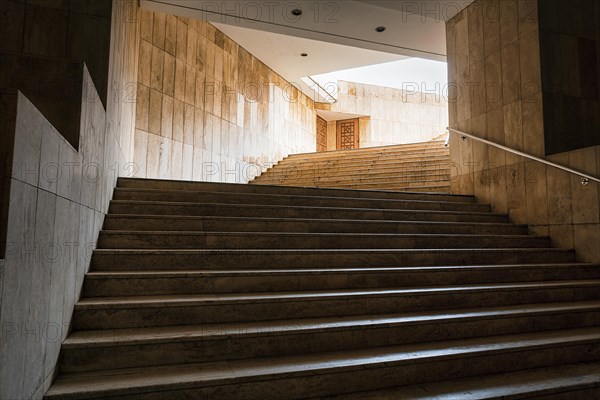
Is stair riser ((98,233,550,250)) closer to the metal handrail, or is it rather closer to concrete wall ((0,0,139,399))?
concrete wall ((0,0,139,399))

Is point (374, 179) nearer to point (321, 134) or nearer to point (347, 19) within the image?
point (347, 19)

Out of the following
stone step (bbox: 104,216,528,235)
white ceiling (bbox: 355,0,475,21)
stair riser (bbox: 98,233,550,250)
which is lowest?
stair riser (bbox: 98,233,550,250)

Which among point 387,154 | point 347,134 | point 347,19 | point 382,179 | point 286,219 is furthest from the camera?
point 347,134

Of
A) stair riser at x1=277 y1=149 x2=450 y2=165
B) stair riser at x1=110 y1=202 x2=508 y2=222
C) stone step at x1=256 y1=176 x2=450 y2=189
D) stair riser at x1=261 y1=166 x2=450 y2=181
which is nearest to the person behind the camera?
stair riser at x1=110 y1=202 x2=508 y2=222

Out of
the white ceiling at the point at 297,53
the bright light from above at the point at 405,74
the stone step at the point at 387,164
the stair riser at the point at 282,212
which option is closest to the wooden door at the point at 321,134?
the bright light from above at the point at 405,74

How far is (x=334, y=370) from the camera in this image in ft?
7.45

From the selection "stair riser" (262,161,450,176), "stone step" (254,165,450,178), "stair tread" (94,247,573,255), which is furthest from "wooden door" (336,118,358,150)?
"stair tread" (94,247,573,255)

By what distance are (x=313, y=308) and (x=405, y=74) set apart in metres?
14.7

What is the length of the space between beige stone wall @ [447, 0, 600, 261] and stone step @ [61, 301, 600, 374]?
1.49m

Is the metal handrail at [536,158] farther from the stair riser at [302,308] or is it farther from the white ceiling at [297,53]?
the white ceiling at [297,53]

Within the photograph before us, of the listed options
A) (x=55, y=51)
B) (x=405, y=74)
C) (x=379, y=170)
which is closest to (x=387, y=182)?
(x=379, y=170)

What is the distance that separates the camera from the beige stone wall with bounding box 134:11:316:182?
6.95 m

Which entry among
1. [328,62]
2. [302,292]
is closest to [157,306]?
[302,292]

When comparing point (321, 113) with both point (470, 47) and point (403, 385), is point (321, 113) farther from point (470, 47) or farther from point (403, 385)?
point (403, 385)
